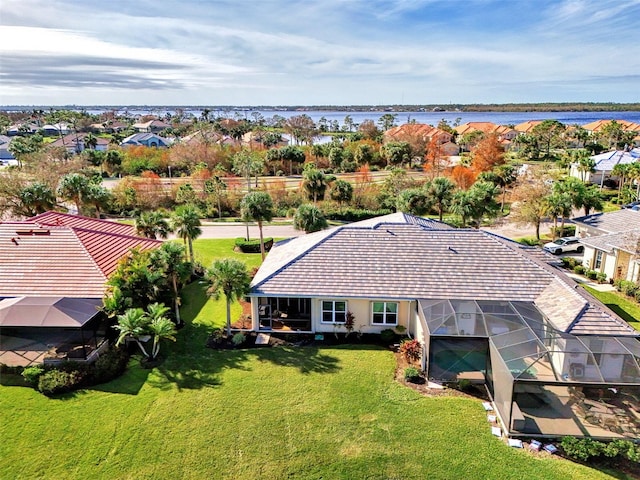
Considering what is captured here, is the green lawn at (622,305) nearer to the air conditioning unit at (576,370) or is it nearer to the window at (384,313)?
the air conditioning unit at (576,370)

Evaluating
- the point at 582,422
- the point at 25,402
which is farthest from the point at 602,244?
the point at 25,402

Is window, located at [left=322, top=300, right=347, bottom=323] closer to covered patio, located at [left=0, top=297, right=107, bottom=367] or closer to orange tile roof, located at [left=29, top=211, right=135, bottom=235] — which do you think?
covered patio, located at [left=0, top=297, right=107, bottom=367]

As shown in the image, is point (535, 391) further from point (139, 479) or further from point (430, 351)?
point (139, 479)

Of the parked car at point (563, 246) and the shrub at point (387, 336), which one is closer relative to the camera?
the shrub at point (387, 336)

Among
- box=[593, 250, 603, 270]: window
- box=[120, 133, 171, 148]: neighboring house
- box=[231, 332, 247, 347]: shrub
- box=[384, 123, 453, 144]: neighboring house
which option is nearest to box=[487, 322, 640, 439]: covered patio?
box=[231, 332, 247, 347]: shrub

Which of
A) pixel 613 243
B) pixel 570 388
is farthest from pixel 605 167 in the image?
pixel 570 388

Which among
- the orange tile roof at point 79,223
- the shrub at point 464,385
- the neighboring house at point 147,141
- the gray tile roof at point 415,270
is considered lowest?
the shrub at point 464,385

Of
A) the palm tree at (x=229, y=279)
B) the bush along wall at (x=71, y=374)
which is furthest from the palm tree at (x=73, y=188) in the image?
the palm tree at (x=229, y=279)
